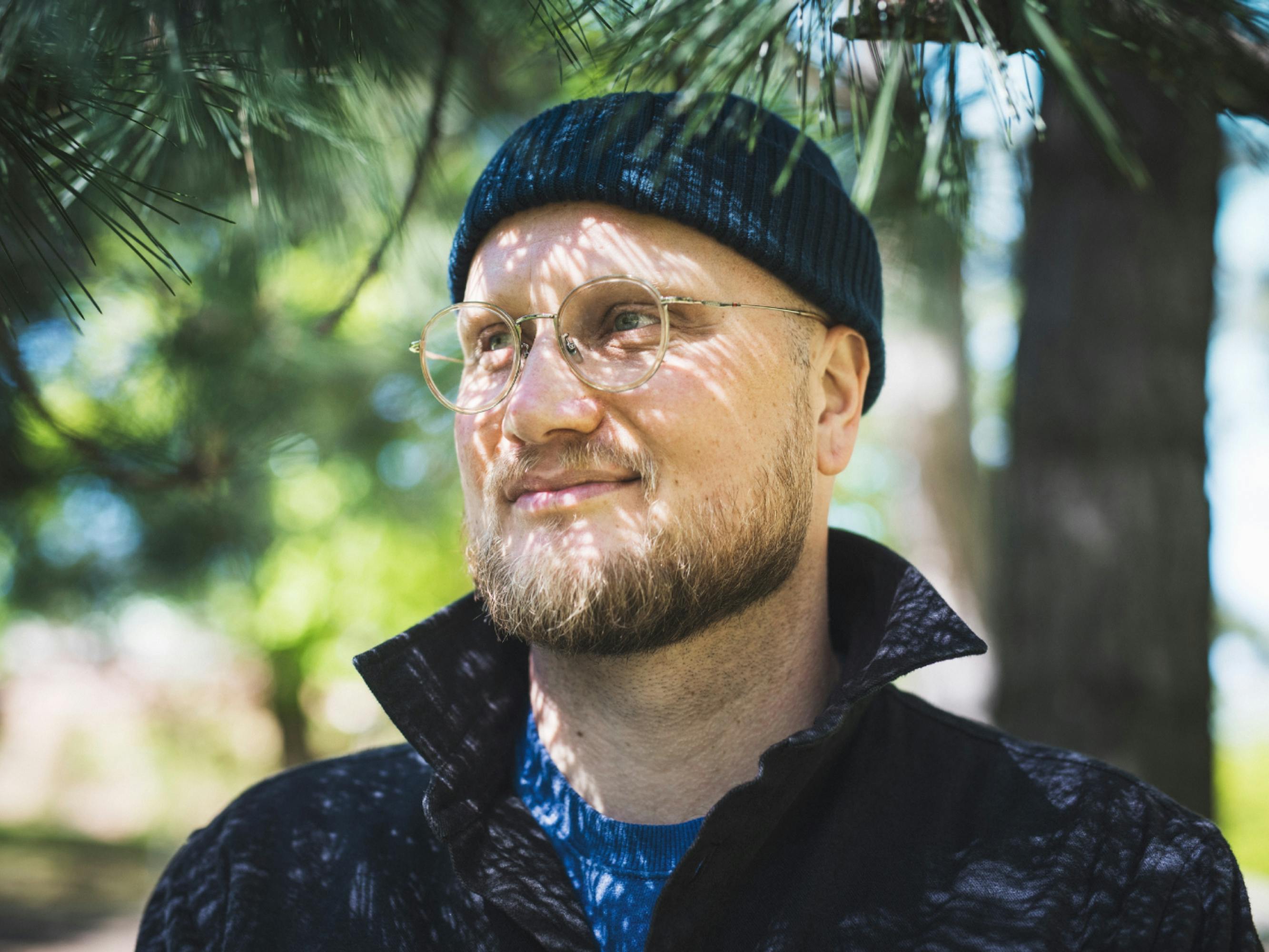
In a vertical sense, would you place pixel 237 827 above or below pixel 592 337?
below

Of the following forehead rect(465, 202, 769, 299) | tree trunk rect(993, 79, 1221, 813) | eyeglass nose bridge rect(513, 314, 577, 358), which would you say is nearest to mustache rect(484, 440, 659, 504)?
eyeglass nose bridge rect(513, 314, 577, 358)

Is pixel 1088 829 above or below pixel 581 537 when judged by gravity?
below

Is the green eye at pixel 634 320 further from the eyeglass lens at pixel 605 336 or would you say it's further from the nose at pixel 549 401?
the nose at pixel 549 401

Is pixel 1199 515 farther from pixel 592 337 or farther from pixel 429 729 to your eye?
pixel 429 729

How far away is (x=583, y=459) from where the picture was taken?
4.77ft

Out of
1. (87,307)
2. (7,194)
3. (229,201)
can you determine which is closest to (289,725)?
(87,307)

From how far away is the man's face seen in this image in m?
1.43

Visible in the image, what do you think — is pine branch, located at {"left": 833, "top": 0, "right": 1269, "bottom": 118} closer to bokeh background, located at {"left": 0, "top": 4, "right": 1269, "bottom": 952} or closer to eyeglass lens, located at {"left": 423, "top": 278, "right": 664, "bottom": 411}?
bokeh background, located at {"left": 0, "top": 4, "right": 1269, "bottom": 952}

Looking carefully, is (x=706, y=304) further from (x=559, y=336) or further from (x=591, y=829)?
(x=591, y=829)

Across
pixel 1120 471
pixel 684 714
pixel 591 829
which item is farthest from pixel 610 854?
pixel 1120 471

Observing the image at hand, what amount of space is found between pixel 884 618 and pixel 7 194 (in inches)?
50.9

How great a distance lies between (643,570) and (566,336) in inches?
14.6

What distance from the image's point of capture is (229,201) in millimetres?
2023

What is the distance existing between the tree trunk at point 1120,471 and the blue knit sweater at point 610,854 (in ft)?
4.61
